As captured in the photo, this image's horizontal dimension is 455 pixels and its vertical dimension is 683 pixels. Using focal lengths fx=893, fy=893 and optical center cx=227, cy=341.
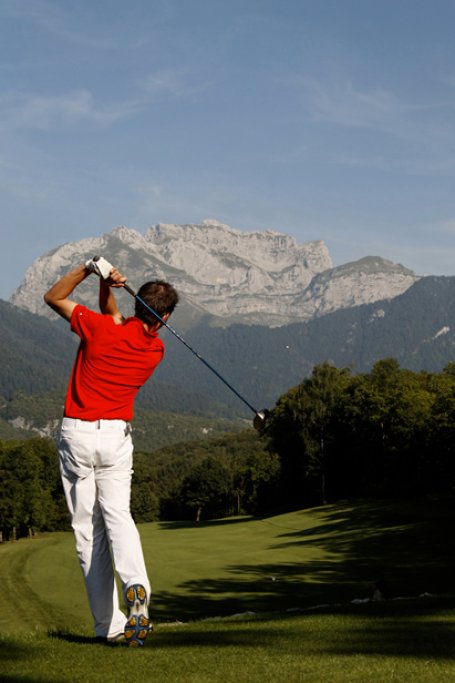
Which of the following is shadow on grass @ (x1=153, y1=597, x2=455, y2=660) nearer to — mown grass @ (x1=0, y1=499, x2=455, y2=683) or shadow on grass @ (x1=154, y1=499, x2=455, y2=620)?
mown grass @ (x1=0, y1=499, x2=455, y2=683)

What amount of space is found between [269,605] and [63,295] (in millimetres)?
24117

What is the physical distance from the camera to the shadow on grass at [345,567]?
31906mm

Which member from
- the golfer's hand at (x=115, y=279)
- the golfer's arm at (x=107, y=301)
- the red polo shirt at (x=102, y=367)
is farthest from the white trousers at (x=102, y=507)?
the golfer's hand at (x=115, y=279)

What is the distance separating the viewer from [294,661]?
24.2ft

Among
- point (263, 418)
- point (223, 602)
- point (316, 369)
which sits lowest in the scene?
point (223, 602)

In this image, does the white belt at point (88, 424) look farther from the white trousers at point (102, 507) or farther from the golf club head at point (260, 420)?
the golf club head at point (260, 420)

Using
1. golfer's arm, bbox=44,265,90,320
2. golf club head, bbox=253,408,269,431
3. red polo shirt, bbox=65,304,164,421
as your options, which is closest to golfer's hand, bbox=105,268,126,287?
golfer's arm, bbox=44,265,90,320

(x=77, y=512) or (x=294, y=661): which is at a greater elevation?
(x=77, y=512)

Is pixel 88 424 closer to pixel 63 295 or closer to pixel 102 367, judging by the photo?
pixel 102 367

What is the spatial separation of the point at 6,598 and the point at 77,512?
35.5 meters

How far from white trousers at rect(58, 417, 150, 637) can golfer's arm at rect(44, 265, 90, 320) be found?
1.08m

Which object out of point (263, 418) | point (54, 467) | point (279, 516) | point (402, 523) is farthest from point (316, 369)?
point (263, 418)

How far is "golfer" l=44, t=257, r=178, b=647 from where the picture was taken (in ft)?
27.1

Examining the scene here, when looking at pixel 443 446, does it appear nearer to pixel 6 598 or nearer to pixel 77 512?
pixel 6 598
